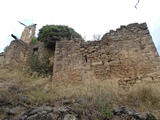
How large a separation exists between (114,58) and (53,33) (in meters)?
5.50

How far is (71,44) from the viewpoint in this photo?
6613 mm

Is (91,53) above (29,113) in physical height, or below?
above

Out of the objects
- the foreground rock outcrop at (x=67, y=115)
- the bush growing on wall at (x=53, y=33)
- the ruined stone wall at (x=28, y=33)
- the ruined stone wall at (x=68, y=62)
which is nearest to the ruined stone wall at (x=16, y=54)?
the bush growing on wall at (x=53, y=33)

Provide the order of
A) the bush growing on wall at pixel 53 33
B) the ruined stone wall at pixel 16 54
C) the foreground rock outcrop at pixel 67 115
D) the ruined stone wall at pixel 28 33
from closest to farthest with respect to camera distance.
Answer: the foreground rock outcrop at pixel 67 115 → the ruined stone wall at pixel 16 54 → the bush growing on wall at pixel 53 33 → the ruined stone wall at pixel 28 33

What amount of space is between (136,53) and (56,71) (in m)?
3.92

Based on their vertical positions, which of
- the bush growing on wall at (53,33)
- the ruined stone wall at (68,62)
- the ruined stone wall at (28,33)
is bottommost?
the ruined stone wall at (68,62)

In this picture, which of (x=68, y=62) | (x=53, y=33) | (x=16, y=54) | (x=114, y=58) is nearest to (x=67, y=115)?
(x=114, y=58)

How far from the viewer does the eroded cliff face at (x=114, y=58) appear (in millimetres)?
4777

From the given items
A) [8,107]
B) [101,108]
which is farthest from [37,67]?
[101,108]

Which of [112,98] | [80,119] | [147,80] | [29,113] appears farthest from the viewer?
[147,80]

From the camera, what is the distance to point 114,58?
5367mm

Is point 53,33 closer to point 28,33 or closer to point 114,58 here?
point 114,58

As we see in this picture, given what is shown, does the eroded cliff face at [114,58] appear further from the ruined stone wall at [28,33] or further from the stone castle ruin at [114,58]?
the ruined stone wall at [28,33]

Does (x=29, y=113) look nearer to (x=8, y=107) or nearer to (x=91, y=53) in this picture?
(x=8, y=107)
